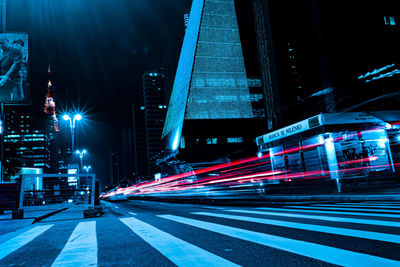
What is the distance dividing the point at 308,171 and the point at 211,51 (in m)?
36.5

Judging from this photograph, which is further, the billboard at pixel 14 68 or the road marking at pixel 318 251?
the billboard at pixel 14 68

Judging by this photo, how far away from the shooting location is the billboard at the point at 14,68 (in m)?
16.4

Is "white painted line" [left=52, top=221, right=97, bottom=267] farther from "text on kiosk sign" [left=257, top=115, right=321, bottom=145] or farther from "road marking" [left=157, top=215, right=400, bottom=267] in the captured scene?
"text on kiosk sign" [left=257, top=115, right=321, bottom=145]

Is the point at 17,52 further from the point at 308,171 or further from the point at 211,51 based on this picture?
the point at 211,51

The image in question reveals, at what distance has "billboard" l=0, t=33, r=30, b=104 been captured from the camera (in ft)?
→ 53.9

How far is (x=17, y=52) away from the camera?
55.5 ft

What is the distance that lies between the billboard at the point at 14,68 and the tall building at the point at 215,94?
3345cm

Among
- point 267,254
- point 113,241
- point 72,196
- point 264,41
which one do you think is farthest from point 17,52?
point 264,41

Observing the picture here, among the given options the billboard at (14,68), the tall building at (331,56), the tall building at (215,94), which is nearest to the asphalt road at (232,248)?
the billboard at (14,68)

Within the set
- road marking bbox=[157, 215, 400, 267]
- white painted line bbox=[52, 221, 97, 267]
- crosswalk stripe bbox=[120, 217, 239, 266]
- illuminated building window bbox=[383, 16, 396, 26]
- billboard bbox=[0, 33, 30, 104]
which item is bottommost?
road marking bbox=[157, 215, 400, 267]

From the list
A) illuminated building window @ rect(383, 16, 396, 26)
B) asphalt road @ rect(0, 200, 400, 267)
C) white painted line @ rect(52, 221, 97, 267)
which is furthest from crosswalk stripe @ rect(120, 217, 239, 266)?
illuminated building window @ rect(383, 16, 396, 26)

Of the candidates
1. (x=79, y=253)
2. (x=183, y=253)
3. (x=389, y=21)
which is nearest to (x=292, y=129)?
(x=389, y=21)

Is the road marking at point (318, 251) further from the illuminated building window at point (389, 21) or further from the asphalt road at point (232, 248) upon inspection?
the illuminated building window at point (389, 21)

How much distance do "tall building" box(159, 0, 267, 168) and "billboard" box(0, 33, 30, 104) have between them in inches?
1317
